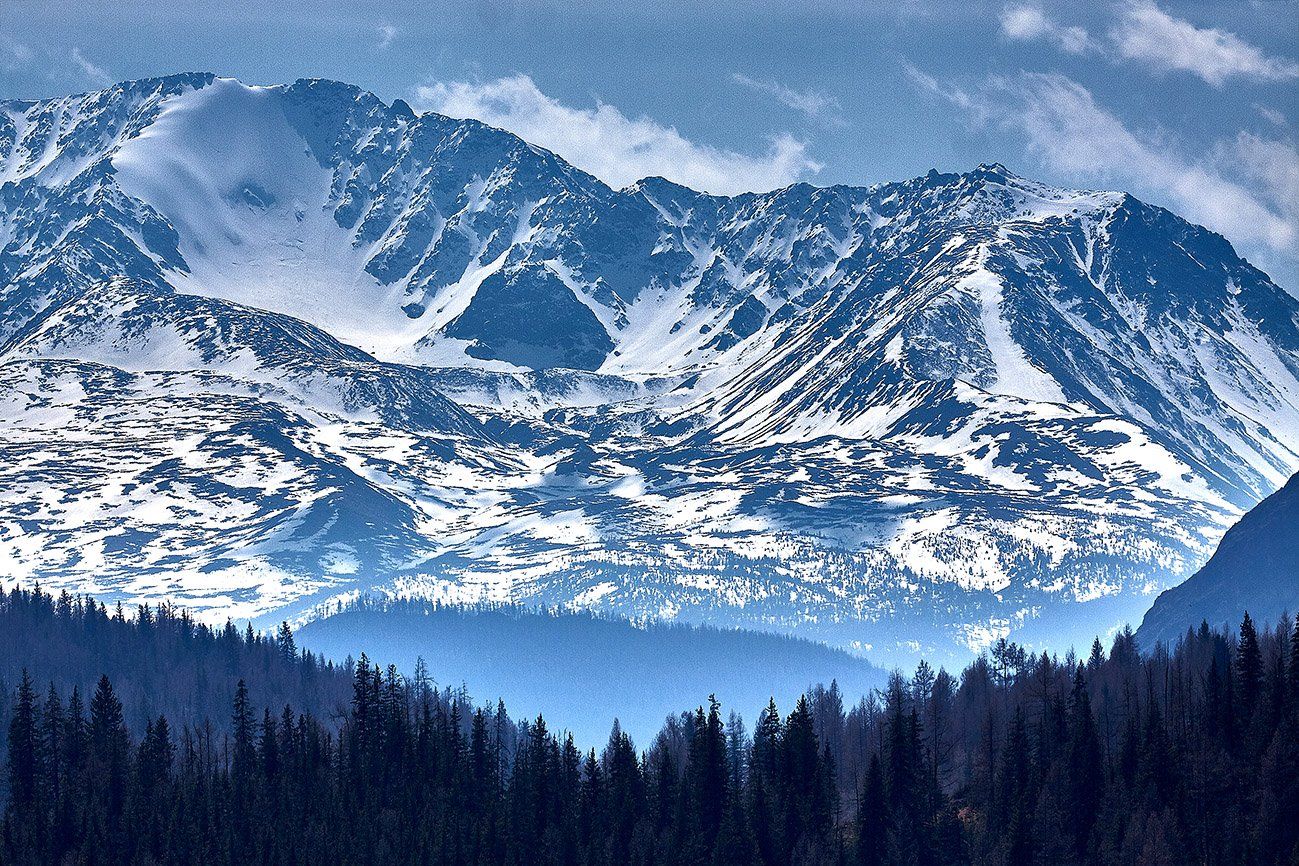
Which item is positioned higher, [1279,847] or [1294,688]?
[1294,688]

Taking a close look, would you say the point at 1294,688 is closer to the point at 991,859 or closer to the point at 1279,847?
the point at 1279,847

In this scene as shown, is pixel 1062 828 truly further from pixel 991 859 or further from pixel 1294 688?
pixel 1294 688

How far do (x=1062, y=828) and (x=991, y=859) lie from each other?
7066 mm

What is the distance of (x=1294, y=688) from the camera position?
199 meters

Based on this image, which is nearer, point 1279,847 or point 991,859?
point 1279,847

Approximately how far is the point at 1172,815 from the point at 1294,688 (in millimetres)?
17664

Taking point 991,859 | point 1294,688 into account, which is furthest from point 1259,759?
point 991,859

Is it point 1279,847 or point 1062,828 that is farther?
point 1062,828

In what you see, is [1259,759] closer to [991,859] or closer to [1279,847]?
[1279,847]

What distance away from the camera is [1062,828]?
654ft

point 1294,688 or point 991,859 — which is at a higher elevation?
point 1294,688

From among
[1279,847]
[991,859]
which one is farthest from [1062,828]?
[1279,847]

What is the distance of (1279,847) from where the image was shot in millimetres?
184875

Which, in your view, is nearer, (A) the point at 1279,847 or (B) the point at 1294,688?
(A) the point at 1279,847
